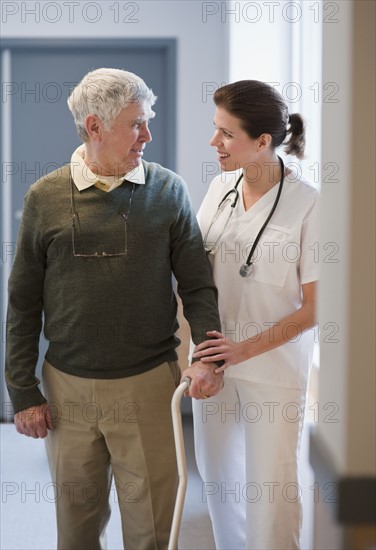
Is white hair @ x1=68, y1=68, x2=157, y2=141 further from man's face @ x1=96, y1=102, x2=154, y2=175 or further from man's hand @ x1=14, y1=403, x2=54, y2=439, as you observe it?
man's hand @ x1=14, y1=403, x2=54, y2=439

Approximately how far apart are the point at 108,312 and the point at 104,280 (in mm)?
75

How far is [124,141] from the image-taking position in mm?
1846

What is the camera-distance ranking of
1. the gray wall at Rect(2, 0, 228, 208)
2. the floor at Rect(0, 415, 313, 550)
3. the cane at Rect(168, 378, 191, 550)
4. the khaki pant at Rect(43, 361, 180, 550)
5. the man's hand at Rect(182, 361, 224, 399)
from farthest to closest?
the gray wall at Rect(2, 0, 228, 208) < the floor at Rect(0, 415, 313, 550) < the khaki pant at Rect(43, 361, 180, 550) < the man's hand at Rect(182, 361, 224, 399) < the cane at Rect(168, 378, 191, 550)

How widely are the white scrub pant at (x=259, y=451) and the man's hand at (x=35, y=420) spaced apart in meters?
0.41

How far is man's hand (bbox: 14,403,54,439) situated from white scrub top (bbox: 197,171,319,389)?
1.55ft

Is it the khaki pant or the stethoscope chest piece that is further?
the stethoscope chest piece

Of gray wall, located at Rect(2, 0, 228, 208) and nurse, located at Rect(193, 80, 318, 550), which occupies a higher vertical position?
gray wall, located at Rect(2, 0, 228, 208)

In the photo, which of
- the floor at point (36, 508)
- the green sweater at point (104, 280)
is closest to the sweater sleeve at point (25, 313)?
the green sweater at point (104, 280)

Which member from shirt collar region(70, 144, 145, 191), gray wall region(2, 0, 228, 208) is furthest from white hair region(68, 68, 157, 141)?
gray wall region(2, 0, 228, 208)

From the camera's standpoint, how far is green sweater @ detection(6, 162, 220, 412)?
185 cm

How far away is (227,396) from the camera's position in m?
2.11

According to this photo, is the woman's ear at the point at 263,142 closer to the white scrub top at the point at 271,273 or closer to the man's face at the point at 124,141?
the white scrub top at the point at 271,273

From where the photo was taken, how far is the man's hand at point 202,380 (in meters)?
1.79

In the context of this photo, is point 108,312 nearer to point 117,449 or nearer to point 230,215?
point 117,449
